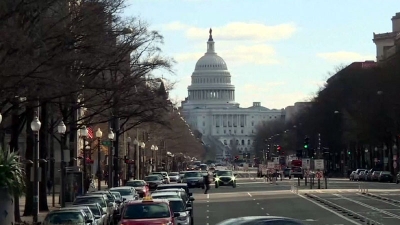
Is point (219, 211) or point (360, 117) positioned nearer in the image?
point (219, 211)

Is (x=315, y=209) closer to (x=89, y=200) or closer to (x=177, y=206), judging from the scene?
(x=89, y=200)

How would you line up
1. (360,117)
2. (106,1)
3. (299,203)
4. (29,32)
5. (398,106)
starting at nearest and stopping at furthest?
1. (29,32)
2. (106,1)
3. (299,203)
4. (398,106)
5. (360,117)

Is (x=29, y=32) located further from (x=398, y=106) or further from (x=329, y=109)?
(x=329, y=109)

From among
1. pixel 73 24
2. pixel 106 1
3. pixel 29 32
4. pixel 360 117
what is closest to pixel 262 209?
pixel 106 1

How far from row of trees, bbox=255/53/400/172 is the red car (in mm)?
65990

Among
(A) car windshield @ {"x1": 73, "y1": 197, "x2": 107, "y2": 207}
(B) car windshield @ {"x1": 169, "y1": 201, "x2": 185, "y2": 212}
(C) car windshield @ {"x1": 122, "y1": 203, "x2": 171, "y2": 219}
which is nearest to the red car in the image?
(C) car windshield @ {"x1": 122, "y1": 203, "x2": 171, "y2": 219}

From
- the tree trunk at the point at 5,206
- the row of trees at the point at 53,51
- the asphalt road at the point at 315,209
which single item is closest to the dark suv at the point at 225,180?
the asphalt road at the point at 315,209

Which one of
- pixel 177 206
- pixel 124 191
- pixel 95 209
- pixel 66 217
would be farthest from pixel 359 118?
pixel 66 217

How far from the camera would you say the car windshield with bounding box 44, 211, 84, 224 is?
30.8 metres

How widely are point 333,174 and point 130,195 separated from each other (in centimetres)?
10122

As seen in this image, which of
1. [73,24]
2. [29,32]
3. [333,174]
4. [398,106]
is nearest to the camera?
[29,32]

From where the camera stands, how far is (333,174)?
150 meters

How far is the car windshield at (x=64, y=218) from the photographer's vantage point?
30833 mm

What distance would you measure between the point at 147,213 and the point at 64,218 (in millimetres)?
2669
